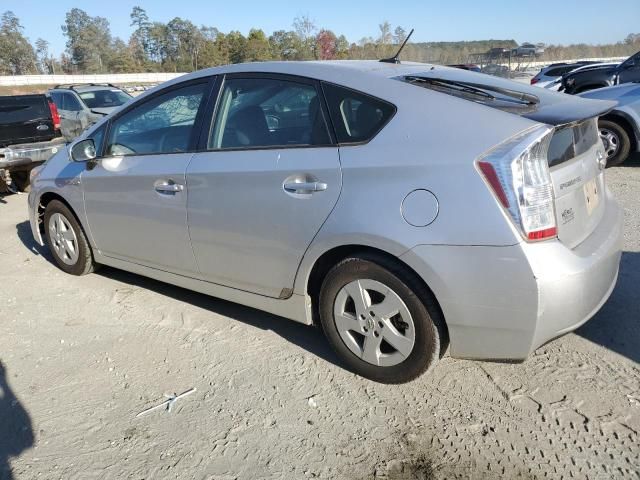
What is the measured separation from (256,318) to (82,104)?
10.8m

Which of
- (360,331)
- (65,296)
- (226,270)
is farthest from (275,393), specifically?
(65,296)

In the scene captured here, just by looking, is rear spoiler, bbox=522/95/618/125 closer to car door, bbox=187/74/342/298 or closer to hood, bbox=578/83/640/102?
car door, bbox=187/74/342/298

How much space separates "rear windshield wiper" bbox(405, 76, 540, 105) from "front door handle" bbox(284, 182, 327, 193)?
2.43 ft

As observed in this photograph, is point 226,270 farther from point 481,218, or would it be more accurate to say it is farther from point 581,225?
point 581,225

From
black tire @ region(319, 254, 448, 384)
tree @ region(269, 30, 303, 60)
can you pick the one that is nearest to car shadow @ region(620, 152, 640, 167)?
black tire @ region(319, 254, 448, 384)

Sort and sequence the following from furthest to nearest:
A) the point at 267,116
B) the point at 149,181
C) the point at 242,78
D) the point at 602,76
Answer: the point at 602,76 → the point at 149,181 → the point at 242,78 → the point at 267,116

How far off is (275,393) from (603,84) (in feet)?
34.0

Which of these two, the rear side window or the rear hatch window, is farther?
the rear hatch window

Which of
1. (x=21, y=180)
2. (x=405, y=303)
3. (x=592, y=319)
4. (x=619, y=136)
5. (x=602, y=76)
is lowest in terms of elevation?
(x=21, y=180)

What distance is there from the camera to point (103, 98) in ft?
43.5

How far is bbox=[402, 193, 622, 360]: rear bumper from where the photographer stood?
2.30 m

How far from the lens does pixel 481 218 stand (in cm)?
232

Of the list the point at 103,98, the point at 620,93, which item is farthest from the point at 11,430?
the point at 103,98

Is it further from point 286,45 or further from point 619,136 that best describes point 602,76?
point 286,45
